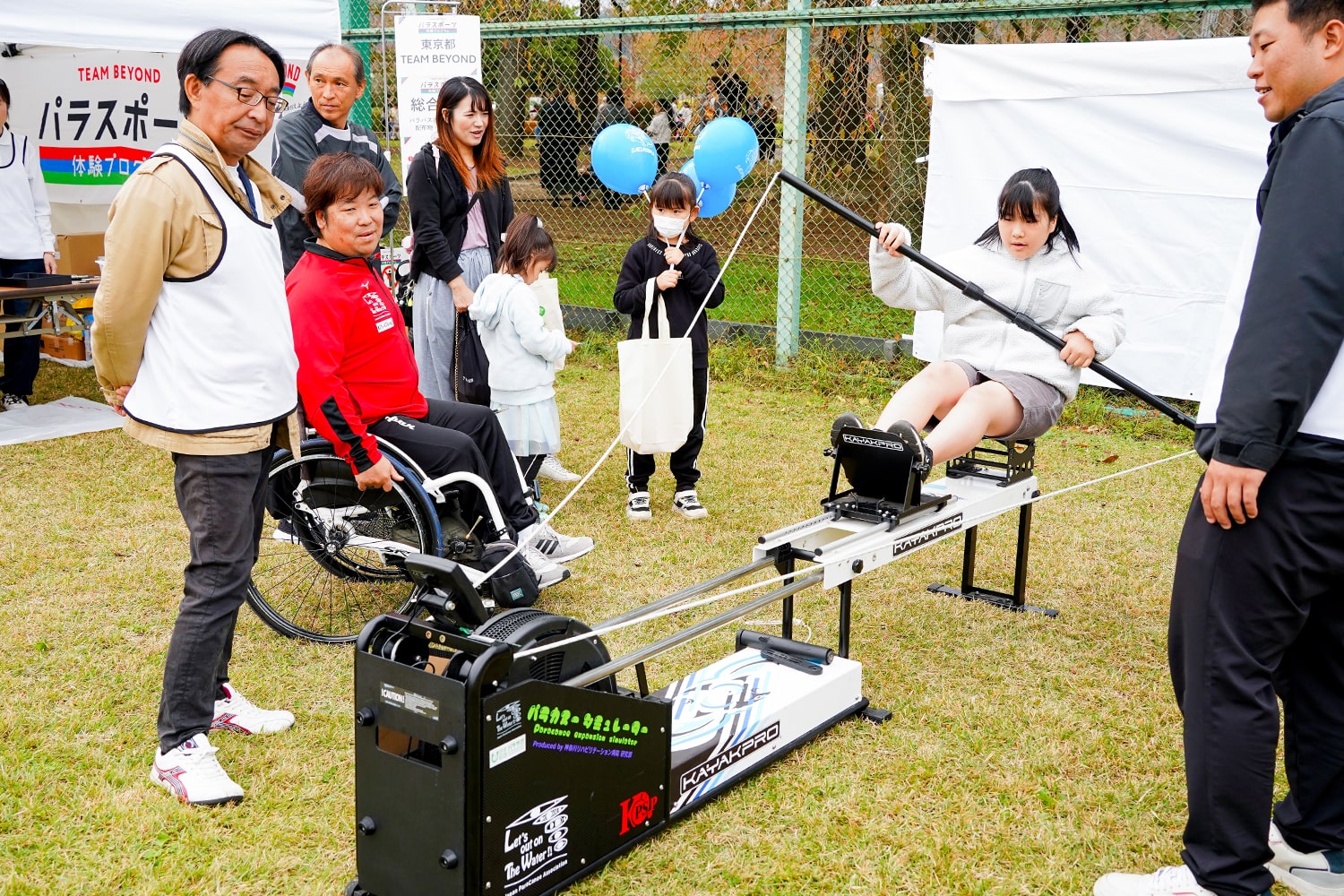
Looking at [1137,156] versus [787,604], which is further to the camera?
[1137,156]

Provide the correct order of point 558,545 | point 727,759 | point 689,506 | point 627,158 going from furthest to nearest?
point 627,158
point 689,506
point 558,545
point 727,759

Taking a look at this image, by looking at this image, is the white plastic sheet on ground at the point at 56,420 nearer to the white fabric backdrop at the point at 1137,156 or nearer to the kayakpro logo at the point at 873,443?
the kayakpro logo at the point at 873,443

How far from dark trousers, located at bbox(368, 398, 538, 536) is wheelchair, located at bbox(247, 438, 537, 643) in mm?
34

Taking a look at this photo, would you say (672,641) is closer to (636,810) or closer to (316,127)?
(636,810)

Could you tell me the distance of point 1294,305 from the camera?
78.5 inches

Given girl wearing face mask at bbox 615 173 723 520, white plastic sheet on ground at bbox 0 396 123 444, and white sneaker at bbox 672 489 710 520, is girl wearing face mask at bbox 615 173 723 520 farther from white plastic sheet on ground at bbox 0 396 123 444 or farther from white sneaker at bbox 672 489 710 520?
white plastic sheet on ground at bbox 0 396 123 444

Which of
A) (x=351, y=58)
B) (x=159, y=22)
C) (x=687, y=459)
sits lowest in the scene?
(x=687, y=459)

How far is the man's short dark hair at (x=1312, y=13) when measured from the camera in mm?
1999

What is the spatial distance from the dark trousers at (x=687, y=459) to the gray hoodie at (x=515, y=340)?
0.59 m

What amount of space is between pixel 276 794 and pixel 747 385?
200 inches

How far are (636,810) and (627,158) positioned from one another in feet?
13.0

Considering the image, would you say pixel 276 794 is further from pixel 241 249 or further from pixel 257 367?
pixel 241 249

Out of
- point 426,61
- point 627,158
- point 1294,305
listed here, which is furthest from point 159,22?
point 1294,305

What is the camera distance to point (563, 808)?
2.32 m
